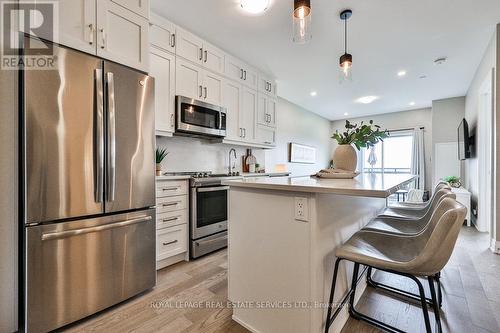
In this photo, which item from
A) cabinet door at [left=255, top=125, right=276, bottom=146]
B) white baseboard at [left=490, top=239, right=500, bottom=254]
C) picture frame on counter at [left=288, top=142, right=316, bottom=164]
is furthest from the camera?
picture frame on counter at [left=288, top=142, right=316, bottom=164]

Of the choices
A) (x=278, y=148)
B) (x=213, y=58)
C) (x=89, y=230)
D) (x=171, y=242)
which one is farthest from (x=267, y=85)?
(x=89, y=230)

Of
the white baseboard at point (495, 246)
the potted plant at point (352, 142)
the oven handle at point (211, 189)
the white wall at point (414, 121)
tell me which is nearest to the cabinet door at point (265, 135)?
the oven handle at point (211, 189)

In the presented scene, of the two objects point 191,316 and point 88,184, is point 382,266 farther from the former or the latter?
point 88,184

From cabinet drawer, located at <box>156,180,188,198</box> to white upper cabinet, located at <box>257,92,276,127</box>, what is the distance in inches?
76.3

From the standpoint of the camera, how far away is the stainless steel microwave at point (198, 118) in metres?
2.73

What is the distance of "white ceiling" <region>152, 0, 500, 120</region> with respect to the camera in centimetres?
238

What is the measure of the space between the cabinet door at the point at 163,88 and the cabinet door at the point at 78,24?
0.79m

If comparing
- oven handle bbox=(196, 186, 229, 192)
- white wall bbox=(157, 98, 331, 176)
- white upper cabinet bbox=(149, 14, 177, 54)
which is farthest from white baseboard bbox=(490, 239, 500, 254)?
white upper cabinet bbox=(149, 14, 177, 54)

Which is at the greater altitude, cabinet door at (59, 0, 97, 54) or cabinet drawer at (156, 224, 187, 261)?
cabinet door at (59, 0, 97, 54)

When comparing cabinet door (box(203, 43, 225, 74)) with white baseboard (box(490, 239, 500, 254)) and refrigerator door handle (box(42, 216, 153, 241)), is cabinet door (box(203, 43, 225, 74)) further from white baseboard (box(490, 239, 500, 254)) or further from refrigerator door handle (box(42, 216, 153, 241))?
white baseboard (box(490, 239, 500, 254))

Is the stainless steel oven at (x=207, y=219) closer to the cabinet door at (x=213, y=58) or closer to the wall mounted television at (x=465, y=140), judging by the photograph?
the cabinet door at (x=213, y=58)

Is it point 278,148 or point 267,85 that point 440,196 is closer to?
point 267,85

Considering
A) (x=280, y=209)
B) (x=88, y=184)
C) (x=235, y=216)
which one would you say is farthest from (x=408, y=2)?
(x=88, y=184)

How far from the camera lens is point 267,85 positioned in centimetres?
419
